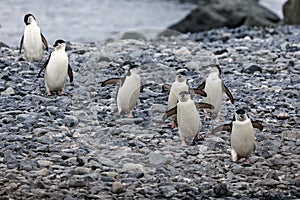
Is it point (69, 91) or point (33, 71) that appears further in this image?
point (33, 71)

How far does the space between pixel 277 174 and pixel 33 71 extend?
2076 millimetres

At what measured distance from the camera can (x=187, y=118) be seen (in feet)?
9.98

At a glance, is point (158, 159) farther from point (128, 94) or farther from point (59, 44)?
point (59, 44)

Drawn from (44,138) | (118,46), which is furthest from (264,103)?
(118,46)

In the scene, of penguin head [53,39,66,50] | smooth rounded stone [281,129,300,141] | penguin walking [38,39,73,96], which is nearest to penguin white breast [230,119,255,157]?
smooth rounded stone [281,129,300,141]

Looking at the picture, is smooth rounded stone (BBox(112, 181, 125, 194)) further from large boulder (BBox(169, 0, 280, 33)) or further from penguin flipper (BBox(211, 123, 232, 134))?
large boulder (BBox(169, 0, 280, 33))

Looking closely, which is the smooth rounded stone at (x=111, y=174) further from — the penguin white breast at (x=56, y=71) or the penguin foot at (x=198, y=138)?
the penguin white breast at (x=56, y=71)

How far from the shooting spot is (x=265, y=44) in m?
5.53

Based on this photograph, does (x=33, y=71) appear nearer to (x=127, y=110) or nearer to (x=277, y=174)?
(x=127, y=110)

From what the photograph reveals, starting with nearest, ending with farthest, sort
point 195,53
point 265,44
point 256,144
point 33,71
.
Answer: point 256,144 → point 33,71 → point 195,53 → point 265,44

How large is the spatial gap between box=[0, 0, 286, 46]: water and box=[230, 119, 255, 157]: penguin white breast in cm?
437

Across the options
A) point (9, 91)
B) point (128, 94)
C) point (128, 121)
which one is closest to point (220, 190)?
point (128, 121)

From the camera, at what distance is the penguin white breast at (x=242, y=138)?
285 centimetres

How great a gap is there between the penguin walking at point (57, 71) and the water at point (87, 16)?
3.10 metres
